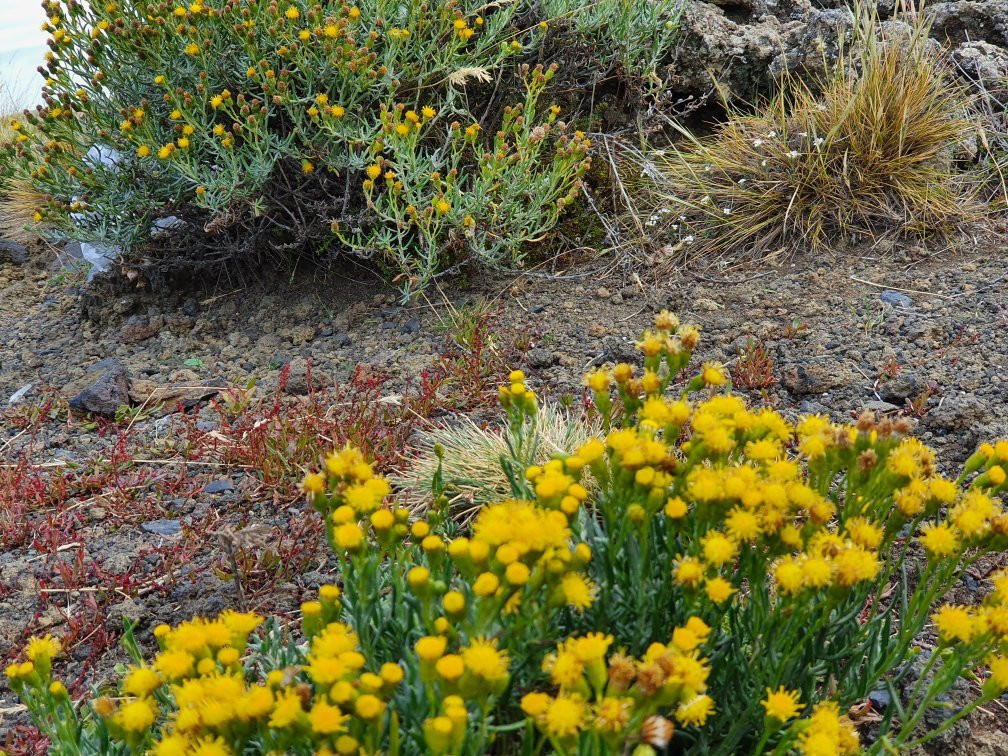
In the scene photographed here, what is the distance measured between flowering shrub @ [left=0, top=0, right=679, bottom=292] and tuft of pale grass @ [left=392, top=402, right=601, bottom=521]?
1.30m

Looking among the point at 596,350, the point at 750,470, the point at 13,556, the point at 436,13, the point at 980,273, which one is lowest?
the point at 980,273

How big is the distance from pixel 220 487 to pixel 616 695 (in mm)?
2288

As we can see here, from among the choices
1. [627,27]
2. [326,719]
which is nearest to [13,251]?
[627,27]

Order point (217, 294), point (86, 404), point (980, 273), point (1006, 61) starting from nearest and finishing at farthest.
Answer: point (86, 404)
point (980, 273)
point (217, 294)
point (1006, 61)

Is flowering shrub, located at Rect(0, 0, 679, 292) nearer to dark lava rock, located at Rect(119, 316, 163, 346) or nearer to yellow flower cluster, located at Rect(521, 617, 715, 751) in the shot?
dark lava rock, located at Rect(119, 316, 163, 346)

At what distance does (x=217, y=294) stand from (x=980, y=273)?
4.17 metres

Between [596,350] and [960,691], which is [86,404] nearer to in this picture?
[596,350]

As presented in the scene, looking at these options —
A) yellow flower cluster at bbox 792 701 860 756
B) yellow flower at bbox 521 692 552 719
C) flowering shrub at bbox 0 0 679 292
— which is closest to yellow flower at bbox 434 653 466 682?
yellow flower at bbox 521 692 552 719

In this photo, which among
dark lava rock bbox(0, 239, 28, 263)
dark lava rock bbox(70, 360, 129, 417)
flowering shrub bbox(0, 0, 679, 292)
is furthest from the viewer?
dark lava rock bbox(0, 239, 28, 263)

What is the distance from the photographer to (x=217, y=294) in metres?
5.00

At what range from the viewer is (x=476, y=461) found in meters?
2.97

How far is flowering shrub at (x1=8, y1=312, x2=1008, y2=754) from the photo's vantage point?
129cm

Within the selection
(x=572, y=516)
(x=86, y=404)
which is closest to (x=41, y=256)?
(x=86, y=404)

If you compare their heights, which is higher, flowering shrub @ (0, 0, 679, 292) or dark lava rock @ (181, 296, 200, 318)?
flowering shrub @ (0, 0, 679, 292)
